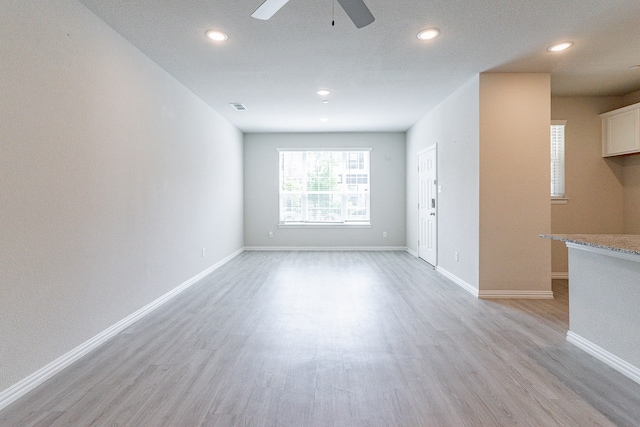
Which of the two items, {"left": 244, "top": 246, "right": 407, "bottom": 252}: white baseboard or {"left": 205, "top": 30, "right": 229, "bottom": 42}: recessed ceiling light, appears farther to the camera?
{"left": 244, "top": 246, "right": 407, "bottom": 252}: white baseboard

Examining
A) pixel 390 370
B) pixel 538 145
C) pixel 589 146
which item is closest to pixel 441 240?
pixel 538 145

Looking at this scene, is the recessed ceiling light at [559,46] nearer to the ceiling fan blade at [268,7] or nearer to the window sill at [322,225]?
the ceiling fan blade at [268,7]

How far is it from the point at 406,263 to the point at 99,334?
479 cm

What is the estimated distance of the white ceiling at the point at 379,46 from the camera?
270 cm

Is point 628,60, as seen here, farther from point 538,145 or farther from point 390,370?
point 390,370

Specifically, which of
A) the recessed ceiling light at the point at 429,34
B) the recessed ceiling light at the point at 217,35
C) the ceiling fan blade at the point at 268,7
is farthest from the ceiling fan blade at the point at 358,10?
the recessed ceiling light at the point at 217,35

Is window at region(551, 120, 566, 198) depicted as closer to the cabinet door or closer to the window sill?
the cabinet door

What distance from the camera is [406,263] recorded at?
6.20 metres

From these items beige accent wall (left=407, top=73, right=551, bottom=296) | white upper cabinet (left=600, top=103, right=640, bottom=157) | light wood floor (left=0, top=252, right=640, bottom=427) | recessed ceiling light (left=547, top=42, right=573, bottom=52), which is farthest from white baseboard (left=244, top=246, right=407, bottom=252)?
recessed ceiling light (left=547, top=42, right=573, bottom=52)

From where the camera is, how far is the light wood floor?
5.96ft

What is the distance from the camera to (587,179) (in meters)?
5.00

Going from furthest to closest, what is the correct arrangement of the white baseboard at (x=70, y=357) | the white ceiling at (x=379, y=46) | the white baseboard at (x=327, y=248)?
the white baseboard at (x=327, y=248), the white ceiling at (x=379, y=46), the white baseboard at (x=70, y=357)

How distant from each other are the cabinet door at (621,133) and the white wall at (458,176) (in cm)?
223

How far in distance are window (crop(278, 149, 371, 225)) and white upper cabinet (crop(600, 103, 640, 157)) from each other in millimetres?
4196
